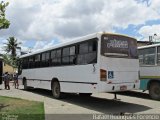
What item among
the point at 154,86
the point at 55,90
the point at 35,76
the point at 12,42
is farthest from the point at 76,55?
the point at 12,42

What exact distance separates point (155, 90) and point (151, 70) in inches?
41.9

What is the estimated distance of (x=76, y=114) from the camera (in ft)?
38.0

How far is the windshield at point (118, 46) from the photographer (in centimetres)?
1280

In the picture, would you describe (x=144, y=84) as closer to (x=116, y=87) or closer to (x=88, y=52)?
(x=116, y=87)

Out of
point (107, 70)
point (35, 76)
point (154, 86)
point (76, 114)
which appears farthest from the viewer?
point (35, 76)

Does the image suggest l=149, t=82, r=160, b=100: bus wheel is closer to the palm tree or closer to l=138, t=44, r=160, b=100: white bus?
l=138, t=44, r=160, b=100: white bus

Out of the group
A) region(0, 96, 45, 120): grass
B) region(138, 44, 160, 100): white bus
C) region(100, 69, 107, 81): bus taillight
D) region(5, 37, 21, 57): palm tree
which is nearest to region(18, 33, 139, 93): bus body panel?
region(100, 69, 107, 81): bus taillight

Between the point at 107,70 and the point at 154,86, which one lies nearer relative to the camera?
the point at 107,70

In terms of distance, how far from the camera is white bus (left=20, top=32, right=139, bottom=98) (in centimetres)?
1266

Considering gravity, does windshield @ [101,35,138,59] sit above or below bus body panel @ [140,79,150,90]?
above

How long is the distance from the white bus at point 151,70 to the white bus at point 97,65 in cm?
227

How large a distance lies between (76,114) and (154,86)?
19.4 feet

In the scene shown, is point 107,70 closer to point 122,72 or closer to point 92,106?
point 122,72

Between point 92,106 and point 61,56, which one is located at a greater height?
point 61,56
